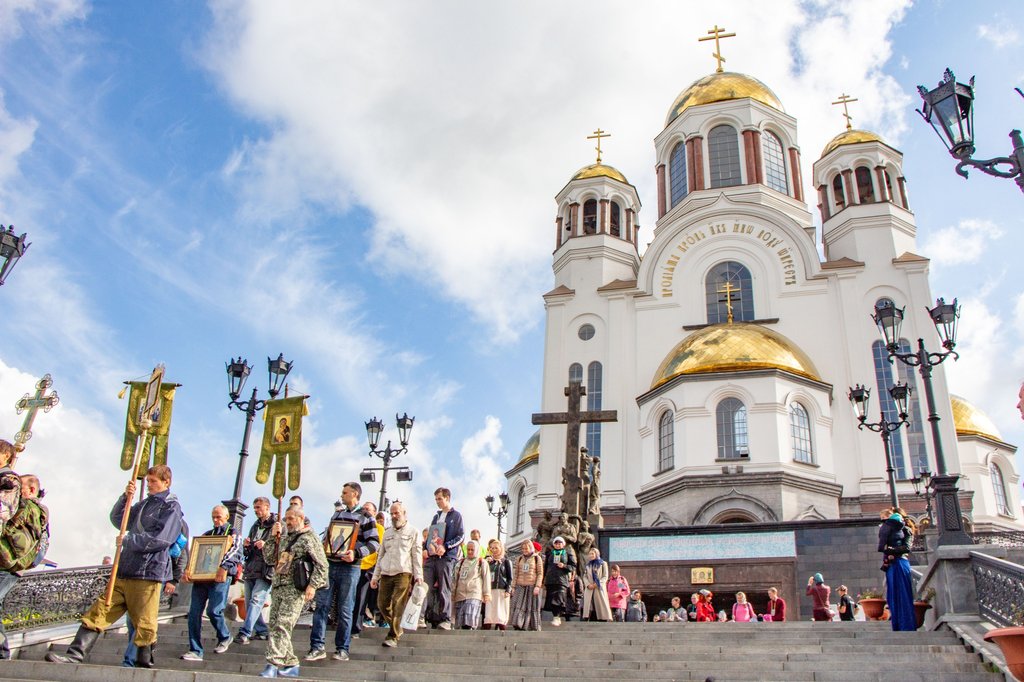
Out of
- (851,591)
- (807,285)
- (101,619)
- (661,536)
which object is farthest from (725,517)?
(101,619)

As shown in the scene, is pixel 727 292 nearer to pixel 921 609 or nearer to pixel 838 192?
pixel 838 192

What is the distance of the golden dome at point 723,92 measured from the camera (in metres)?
32.8

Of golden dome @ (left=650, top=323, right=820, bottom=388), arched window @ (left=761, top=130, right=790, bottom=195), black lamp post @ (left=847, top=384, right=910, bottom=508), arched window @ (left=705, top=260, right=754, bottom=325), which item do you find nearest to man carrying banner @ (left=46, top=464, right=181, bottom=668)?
black lamp post @ (left=847, top=384, right=910, bottom=508)

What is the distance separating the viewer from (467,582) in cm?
1041

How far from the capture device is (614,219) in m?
32.9

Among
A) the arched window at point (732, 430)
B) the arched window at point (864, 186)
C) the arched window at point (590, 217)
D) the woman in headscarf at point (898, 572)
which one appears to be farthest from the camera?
the arched window at point (590, 217)

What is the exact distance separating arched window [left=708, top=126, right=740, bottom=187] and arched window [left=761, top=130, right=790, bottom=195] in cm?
110

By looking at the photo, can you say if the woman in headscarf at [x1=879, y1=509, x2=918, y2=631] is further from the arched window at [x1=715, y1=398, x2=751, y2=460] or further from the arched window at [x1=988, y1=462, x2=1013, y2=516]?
the arched window at [x1=988, y1=462, x2=1013, y2=516]

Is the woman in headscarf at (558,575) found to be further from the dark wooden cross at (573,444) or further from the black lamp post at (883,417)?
the black lamp post at (883,417)

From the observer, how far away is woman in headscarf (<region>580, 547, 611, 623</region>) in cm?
1263

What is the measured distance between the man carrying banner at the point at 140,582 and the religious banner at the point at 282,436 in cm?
585

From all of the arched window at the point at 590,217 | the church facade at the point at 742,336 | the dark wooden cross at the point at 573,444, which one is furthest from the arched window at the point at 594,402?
the dark wooden cross at the point at 573,444

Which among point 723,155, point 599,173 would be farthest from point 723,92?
point 599,173

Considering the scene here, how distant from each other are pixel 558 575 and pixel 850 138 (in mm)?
24896
